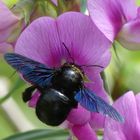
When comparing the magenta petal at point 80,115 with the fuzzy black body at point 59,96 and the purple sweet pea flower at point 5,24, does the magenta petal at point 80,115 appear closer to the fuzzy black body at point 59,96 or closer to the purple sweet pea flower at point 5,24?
the fuzzy black body at point 59,96

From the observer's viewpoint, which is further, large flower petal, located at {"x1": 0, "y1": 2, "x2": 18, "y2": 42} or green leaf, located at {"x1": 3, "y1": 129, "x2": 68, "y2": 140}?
green leaf, located at {"x1": 3, "y1": 129, "x2": 68, "y2": 140}

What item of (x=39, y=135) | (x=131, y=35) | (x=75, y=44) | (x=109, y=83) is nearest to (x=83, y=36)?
(x=75, y=44)

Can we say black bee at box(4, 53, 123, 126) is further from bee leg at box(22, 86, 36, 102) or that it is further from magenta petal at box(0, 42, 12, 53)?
magenta petal at box(0, 42, 12, 53)

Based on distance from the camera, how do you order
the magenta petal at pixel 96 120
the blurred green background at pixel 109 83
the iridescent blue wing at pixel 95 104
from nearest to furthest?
the iridescent blue wing at pixel 95 104, the magenta petal at pixel 96 120, the blurred green background at pixel 109 83

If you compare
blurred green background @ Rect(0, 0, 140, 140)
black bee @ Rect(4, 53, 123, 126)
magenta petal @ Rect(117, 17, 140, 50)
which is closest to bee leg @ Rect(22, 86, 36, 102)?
black bee @ Rect(4, 53, 123, 126)

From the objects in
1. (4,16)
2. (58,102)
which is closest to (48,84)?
(58,102)

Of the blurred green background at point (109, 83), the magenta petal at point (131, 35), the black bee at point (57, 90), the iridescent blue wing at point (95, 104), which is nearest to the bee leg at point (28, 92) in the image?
the black bee at point (57, 90)

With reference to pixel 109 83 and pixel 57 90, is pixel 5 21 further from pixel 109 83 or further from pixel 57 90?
pixel 109 83
